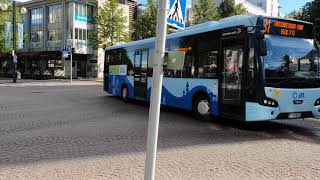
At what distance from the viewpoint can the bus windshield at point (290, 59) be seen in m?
10.3

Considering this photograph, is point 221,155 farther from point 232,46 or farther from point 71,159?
point 232,46

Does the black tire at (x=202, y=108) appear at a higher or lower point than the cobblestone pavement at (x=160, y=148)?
higher

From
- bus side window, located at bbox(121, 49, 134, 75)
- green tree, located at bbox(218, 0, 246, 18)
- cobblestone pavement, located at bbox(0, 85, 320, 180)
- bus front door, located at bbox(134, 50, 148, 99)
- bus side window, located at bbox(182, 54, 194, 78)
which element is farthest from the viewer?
green tree, located at bbox(218, 0, 246, 18)

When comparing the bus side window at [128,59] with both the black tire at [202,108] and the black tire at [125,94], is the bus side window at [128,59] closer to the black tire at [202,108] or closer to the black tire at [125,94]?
the black tire at [125,94]

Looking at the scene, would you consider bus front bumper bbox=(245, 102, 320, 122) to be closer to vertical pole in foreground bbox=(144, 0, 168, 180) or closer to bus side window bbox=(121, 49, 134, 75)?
vertical pole in foreground bbox=(144, 0, 168, 180)

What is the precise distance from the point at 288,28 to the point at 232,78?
185 centimetres

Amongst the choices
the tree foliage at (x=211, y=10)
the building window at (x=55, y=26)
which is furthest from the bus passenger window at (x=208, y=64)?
the building window at (x=55, y=26)

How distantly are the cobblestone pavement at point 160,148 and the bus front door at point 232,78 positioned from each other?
22.5 inches

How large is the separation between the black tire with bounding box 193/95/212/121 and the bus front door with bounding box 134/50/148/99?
13.7ft

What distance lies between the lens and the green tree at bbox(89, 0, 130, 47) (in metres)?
52.8

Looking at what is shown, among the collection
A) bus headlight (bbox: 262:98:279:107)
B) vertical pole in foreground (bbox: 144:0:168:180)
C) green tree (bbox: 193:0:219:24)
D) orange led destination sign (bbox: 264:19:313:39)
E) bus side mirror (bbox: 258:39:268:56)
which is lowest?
bus headlight (bbox: 262:98:279:107)

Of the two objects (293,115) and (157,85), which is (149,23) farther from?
(157,85)

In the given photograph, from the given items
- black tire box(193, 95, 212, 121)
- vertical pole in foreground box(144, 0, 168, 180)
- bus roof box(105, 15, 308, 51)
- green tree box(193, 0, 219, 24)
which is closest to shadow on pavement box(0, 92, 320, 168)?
black tire box(193, 95, 212, 121)

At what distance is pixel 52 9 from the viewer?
5953 cm
